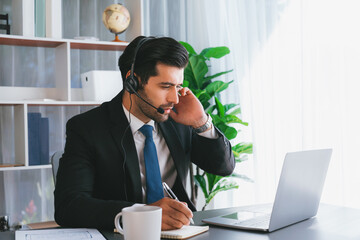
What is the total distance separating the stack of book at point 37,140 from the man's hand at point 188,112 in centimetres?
125

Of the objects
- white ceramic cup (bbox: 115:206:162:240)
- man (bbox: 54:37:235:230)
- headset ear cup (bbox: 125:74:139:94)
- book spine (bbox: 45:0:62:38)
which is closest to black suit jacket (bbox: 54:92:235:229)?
man (bbox: 54:37:235:230)

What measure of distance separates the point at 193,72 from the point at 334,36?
1001mm

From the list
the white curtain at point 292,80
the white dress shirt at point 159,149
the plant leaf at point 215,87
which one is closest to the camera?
the white dress shirt at point 159,149

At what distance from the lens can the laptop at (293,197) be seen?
→ 1.12 metres

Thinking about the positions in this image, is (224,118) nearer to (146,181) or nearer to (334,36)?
(334,36)

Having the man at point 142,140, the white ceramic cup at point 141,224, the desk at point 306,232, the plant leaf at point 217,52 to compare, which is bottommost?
the desk at point 306,232

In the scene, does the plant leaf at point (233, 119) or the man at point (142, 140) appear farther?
the plant leaf at point (233, 119)

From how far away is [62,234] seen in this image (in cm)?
112

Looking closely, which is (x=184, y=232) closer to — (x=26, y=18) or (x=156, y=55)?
(x=156, y=55)

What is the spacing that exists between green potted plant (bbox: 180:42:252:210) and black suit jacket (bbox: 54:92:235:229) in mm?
1215

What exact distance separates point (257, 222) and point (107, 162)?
21.2 inches

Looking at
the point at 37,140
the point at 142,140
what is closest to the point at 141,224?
the point at 142,140

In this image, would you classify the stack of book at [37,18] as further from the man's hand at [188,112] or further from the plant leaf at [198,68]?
the man's hand at [188,112]

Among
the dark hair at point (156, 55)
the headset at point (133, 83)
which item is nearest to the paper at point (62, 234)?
the headset at point (133, 83)
